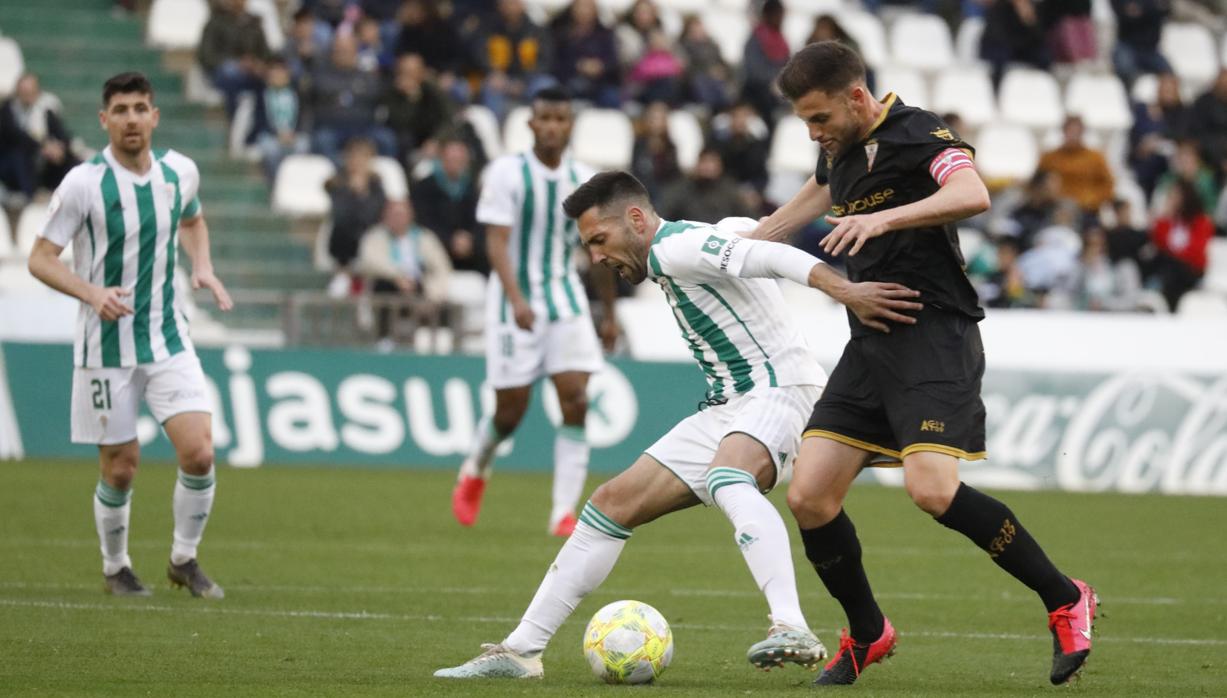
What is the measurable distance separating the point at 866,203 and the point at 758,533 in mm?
1264

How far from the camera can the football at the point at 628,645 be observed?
7102 millimetres

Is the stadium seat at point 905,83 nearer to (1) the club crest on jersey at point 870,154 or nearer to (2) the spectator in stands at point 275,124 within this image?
(2) the spectator in stands at point 275,124

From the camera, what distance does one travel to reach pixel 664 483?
23.9 ft

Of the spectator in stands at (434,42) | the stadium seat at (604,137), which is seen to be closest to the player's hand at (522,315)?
the spectator in stands at (434,42)

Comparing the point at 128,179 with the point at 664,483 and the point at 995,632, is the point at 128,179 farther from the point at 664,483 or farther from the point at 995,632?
the point at 995,632

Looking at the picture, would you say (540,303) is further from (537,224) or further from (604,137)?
(604,137)

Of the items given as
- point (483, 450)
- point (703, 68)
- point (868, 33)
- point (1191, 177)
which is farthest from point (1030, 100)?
point (483, 450)

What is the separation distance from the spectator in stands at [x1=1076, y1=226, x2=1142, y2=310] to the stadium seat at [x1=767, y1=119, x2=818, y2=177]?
3.42m

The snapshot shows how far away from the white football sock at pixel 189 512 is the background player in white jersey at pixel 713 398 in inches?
115

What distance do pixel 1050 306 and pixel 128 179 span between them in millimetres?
13560

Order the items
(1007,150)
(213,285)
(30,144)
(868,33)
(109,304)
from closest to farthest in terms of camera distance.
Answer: (109,304) → (213,285) → (30,144) → (1007,150) → (868,33)

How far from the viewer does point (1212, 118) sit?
2534cm

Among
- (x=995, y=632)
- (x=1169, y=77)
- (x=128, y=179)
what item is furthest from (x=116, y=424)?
(x=1169, y=77)

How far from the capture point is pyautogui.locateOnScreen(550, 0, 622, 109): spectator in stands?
2307 cm
